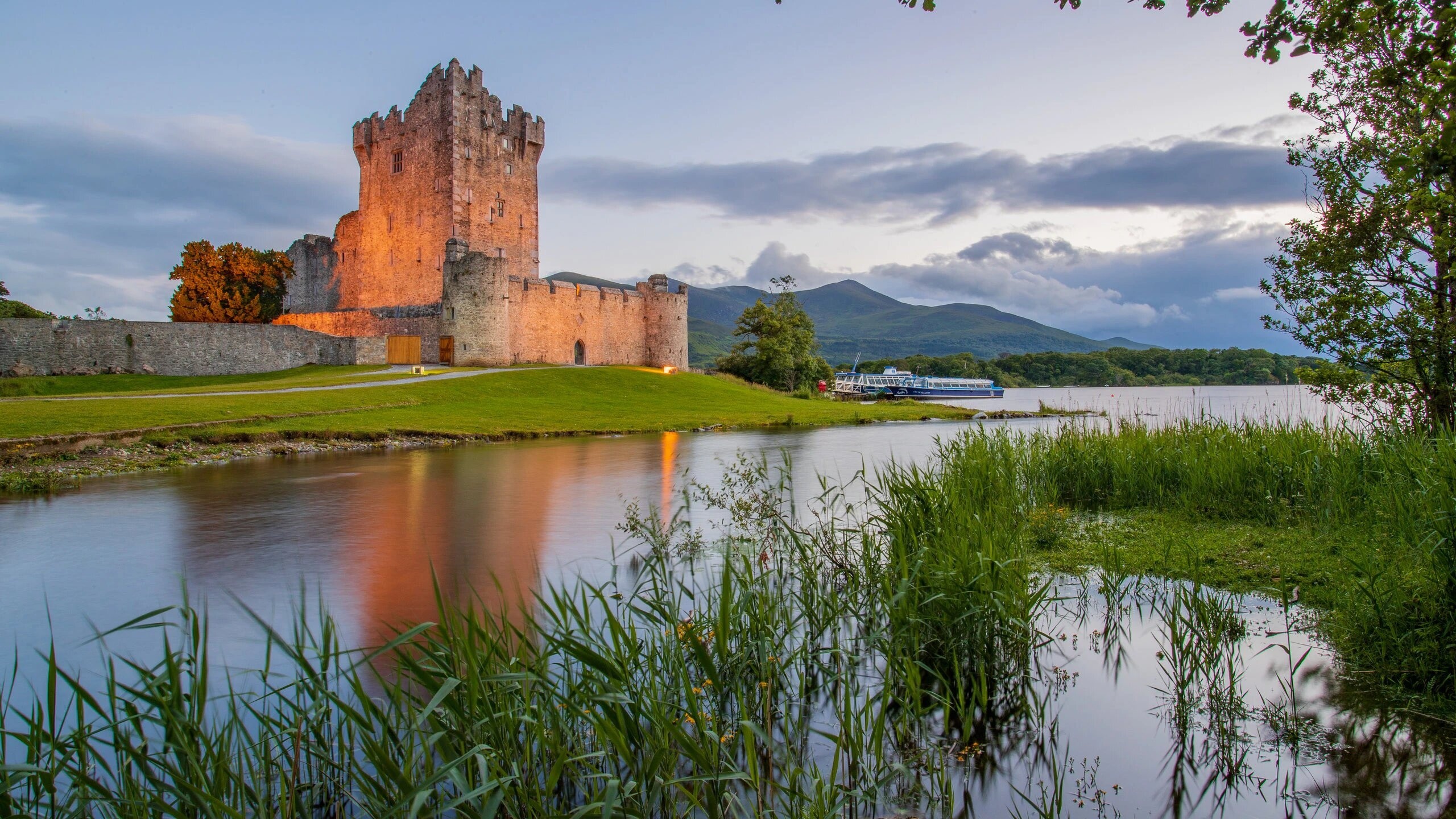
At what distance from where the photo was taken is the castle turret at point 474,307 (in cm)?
4069

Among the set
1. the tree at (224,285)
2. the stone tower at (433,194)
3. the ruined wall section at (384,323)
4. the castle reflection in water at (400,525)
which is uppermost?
the stone tower at (433,194)

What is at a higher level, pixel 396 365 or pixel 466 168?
pixel 466 168

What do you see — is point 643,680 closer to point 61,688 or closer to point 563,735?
point 563,735

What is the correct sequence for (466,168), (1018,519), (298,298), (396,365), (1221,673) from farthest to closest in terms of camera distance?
(298,298) → (466,168) → (396,365) → (1018,519) → (1221,673)

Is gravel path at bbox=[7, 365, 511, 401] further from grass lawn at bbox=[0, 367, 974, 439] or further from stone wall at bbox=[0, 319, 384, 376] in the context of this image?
stone wall at bbox=[0, 319, 384, 376]

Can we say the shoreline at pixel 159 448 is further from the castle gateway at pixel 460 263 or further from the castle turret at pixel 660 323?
the castle turret at pixel 660 323

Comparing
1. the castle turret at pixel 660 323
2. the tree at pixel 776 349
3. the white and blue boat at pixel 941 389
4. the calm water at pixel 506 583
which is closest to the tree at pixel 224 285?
the castle turret at pixel 660 323

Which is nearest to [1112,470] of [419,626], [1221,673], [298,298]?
[1221,673]

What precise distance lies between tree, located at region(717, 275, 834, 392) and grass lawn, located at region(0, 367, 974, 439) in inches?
331

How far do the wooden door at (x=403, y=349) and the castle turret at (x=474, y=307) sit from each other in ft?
5.32

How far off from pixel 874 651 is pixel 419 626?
10.4ft

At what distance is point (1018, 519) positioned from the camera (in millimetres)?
8438

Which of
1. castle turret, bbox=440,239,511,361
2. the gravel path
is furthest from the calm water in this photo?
castle turret, bbox=440,239,511,361

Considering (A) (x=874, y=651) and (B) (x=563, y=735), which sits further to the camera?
(A) (x=874, y=651)
